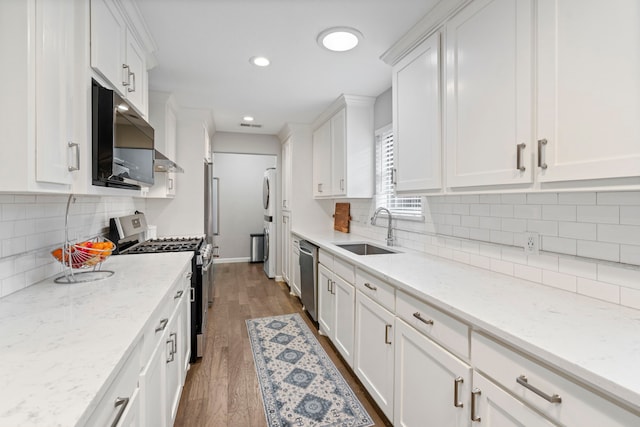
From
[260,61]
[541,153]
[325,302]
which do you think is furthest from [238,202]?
[541,153]

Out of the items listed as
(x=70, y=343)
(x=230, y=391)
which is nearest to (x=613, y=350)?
(x=70, y=343)

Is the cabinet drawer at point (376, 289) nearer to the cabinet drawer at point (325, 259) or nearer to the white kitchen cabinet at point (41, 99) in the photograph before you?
the cabinet drawer at point (325, 259)

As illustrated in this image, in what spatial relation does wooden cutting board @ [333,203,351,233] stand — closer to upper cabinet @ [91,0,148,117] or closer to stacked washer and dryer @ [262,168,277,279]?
stacked washer and dryer @ [262,168,277,279]

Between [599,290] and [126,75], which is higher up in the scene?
[126,75]

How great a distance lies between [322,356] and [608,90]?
2.41 metres

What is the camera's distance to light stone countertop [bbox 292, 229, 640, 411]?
2.51 ft

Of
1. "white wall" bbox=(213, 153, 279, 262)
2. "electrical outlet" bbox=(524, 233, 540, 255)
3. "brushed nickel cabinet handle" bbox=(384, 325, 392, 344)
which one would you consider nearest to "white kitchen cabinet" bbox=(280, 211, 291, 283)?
"white wall" bbox=(213, 153, 279, 262)

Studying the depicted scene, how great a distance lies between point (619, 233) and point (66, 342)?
1918 mm

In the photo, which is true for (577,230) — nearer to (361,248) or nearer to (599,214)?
(599,214)

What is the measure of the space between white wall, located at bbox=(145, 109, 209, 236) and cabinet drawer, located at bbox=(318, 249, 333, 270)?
4.90ft

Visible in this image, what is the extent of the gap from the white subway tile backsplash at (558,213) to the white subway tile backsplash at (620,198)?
0.38 feet

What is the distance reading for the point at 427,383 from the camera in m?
1.38

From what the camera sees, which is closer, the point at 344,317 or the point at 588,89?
the point at 588,89

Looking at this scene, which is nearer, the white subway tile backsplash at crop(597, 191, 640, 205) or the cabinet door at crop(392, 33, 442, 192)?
the white subway tile backsplash at crop(597, 191, 640, 205)
